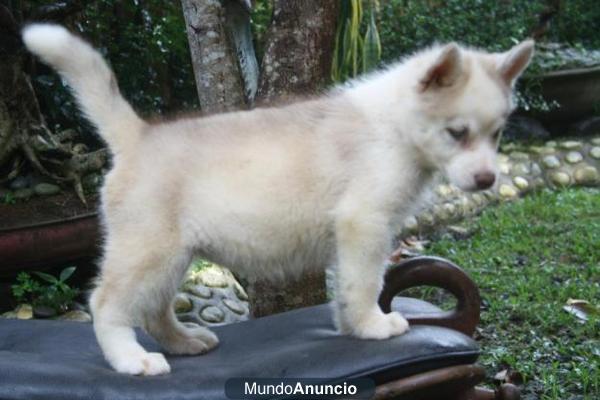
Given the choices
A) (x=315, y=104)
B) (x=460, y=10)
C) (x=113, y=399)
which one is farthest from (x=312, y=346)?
(x=460, y=10)

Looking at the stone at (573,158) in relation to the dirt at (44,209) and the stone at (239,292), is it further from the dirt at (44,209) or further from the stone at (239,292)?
the dirt at (44,209)

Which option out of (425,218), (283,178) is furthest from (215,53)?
(425,218)

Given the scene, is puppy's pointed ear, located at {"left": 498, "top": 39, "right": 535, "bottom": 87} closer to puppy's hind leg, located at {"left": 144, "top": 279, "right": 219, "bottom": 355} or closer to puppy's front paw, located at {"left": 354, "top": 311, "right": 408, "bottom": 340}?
puppy's front paw, located at {"left": 354, "top": 311, "right": 408, "bottom": 340}

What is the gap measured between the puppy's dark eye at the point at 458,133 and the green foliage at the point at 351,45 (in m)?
1.89

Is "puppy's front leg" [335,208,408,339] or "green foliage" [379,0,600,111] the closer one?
"puppy's front leg" [335,208,408,339]

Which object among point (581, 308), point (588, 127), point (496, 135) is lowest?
point (581, 308)

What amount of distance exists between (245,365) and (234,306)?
232cm

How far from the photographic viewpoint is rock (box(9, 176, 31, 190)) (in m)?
5.00

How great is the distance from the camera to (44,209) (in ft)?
16.0

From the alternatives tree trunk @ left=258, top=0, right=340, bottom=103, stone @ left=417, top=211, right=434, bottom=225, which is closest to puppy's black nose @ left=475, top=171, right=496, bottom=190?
tree trunk @ left=258, top=0, right=340, bottom=103

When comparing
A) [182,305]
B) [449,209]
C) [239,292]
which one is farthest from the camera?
[449,209]

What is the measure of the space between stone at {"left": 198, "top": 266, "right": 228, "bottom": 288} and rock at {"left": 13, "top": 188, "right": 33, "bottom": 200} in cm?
120

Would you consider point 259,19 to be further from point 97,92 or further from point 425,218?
point 97,92

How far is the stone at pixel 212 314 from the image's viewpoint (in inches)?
191
